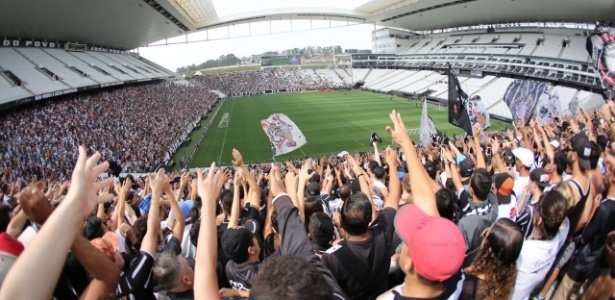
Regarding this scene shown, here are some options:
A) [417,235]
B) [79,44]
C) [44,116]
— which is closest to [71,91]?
[44,116]

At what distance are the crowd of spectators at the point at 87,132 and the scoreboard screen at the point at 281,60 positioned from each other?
195 feet

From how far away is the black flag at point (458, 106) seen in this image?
566 inches

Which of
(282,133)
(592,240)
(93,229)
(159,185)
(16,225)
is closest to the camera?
(159,185)

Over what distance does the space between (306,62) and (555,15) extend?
209 ft

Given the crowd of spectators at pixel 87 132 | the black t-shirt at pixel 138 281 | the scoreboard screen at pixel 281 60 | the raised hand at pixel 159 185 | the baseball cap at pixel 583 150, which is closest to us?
the black t-shirt at pixel 138 281

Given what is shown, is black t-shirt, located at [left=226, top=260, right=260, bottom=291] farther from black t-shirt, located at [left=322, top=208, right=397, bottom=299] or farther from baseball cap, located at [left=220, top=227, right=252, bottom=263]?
black t-shirt, located at [left=322, top=208, right=397, bottom=299]

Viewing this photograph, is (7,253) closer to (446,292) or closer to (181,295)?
(181,295)

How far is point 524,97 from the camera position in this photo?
15.8 m

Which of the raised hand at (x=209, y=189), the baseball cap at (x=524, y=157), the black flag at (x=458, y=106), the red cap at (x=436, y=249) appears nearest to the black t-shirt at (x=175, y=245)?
the raised hand at (x=209, y=189)

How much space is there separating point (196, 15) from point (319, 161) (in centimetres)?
5223

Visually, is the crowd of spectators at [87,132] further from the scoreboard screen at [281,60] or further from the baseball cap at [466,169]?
the scoreboard screen at [281,60]

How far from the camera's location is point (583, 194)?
161 inches

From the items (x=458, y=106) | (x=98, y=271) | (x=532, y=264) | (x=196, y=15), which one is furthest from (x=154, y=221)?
(x=196, y=15)

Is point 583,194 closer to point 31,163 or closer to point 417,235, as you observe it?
point 417,235
